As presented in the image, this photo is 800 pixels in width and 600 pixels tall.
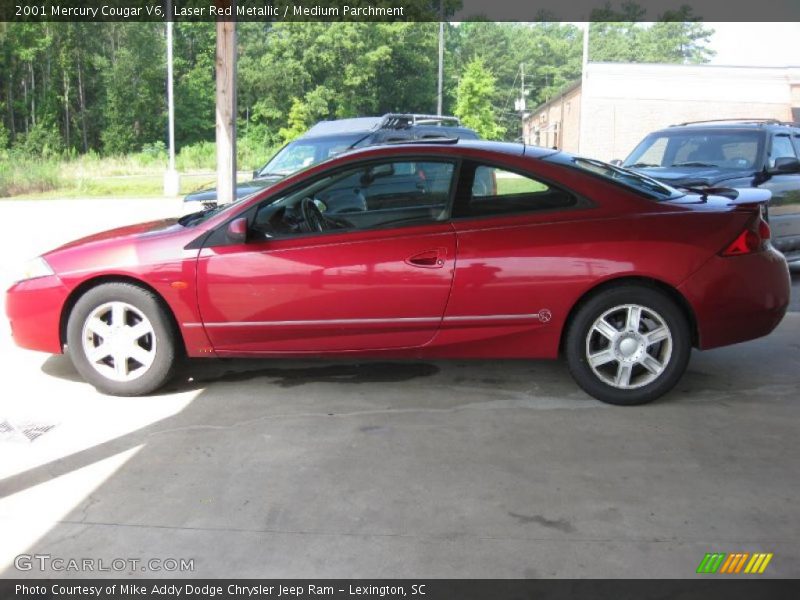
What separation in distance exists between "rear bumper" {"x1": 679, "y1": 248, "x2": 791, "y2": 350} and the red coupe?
0.03 ft

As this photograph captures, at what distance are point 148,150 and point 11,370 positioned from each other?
4944cm

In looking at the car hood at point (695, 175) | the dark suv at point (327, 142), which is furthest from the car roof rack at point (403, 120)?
the car hood at point (695, 175)

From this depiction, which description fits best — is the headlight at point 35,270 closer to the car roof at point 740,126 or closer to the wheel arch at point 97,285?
the wheel arch at point 97,285

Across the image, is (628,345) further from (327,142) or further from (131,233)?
(327,142)

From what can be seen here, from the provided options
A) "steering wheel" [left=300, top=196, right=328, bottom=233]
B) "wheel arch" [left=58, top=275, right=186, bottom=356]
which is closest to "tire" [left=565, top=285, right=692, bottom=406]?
"steering wheel" [left=300, top=196, right=328, bottom=233]

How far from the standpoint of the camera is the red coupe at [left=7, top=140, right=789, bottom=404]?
4664 millimetres

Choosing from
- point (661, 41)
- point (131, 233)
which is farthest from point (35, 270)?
point (661, 41)

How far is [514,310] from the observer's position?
15.4ft

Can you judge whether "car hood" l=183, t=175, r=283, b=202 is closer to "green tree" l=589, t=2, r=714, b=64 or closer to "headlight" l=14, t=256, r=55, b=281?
"headlight" l=14, t=256, r=55, b=281

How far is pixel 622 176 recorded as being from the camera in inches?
204

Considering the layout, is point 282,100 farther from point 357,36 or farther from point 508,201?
point 508,201

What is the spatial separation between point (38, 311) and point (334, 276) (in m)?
1.93

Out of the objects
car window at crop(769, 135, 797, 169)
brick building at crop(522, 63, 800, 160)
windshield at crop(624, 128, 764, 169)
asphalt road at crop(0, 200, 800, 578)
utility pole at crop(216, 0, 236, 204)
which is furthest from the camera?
brick building at crop(522, 63, 800, 160)

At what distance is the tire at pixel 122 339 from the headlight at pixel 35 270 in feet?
1.02
